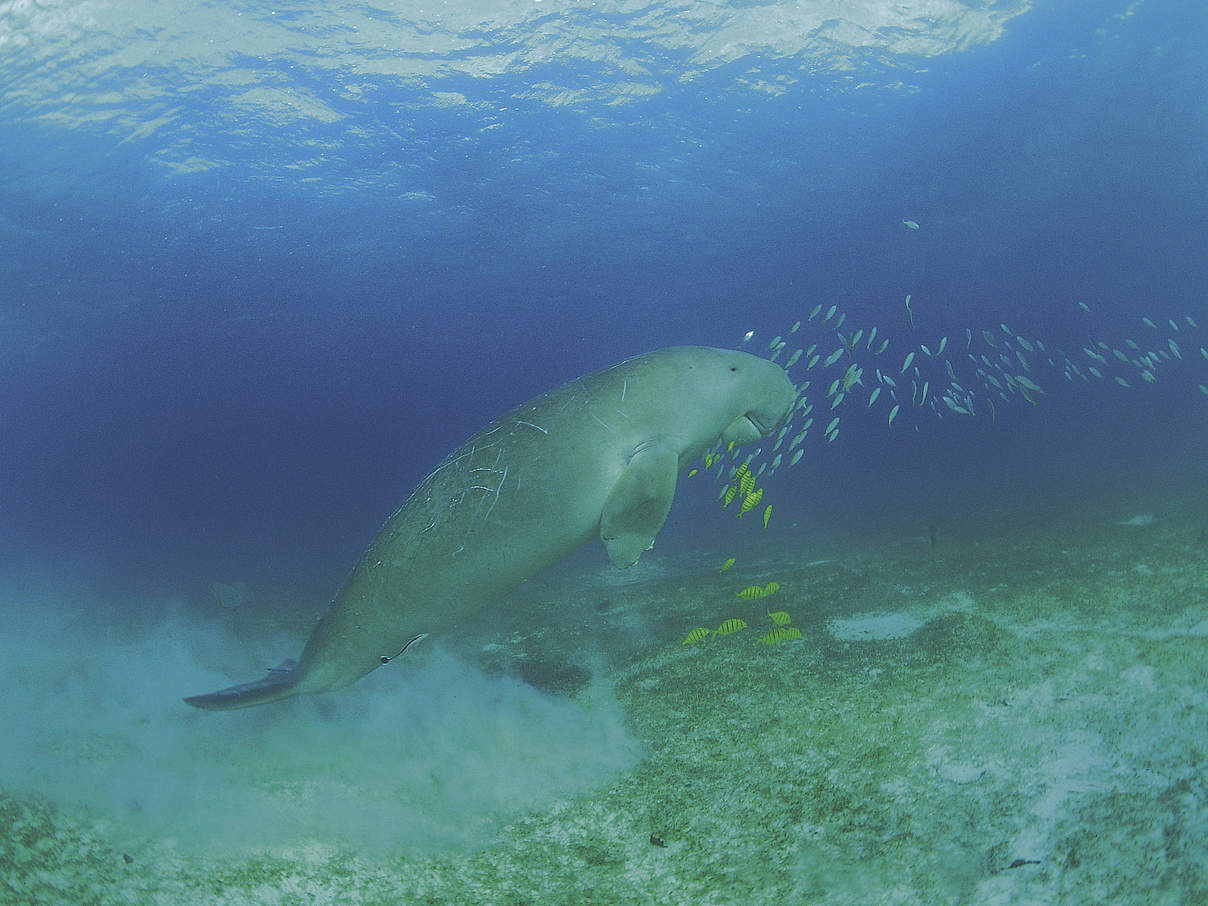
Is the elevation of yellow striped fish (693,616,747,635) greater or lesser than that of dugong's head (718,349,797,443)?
lesser

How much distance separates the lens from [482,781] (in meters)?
2.92

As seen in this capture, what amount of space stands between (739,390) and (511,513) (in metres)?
1.74

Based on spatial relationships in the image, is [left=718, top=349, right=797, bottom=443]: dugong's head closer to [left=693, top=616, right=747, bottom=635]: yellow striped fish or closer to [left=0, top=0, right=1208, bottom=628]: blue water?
[left=693, top=616, right=747, bottom=635]: yellow striped fish

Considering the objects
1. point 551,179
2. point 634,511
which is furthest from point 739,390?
point 551,179

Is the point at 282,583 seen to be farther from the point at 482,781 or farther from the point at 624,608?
the point at 482,781

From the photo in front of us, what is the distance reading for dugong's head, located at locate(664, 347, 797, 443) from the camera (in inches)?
164

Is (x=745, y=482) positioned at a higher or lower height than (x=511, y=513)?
lower

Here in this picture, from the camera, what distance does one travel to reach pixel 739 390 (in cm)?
428

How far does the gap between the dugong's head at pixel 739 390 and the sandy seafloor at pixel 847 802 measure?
1.54 m

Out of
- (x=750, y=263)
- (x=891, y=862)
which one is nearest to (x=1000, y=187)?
(x=750, y=263)

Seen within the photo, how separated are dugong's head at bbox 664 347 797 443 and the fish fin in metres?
0.71

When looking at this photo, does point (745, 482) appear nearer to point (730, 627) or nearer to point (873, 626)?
point (730, 627)

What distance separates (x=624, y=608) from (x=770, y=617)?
1.89 meters

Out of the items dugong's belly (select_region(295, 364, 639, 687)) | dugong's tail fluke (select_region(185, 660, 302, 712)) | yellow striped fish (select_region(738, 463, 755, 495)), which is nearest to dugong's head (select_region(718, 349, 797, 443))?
yellow striped fish (select_region(738, 463, 755, 495))
